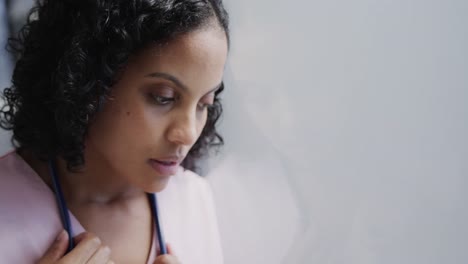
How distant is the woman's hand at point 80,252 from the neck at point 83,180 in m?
0.07

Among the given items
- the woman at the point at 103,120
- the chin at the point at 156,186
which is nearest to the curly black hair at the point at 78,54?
the woman at the point at 103,120

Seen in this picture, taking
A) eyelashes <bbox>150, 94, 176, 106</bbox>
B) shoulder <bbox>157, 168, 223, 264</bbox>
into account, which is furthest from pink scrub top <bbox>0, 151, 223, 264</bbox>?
eyelashes <bbox>150, 94, 176, 106</bbox>

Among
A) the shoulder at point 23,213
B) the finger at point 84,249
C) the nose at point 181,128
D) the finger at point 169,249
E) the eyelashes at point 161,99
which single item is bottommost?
the finger at point 169,249

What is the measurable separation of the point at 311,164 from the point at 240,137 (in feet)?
0.48

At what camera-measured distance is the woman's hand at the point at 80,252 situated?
647 millimetres

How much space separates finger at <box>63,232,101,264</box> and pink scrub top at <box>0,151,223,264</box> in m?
0.03

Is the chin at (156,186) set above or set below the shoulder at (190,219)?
above

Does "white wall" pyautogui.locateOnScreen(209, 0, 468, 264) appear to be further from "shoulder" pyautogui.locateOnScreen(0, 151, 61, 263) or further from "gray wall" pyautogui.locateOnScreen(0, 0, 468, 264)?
"shoulder" pyautogui.locateOnScreen(0, 151, 61, 263)

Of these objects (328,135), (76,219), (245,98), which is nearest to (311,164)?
(328,135)

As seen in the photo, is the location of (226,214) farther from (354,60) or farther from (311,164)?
(354,60)

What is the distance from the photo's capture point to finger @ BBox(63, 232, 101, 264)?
65 centimetres

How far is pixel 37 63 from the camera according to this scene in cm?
70

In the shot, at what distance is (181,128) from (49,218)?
0.75ft

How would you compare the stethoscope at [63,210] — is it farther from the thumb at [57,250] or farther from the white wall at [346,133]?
the white wall at [346,133]
